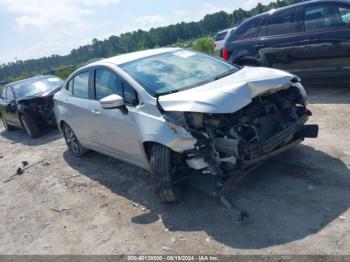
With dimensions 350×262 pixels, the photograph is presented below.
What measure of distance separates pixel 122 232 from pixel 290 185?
2025mm

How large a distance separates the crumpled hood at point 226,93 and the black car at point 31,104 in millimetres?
6186

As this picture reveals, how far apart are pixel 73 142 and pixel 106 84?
7.19ft

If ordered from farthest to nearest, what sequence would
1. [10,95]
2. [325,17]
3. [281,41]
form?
[10,95], [281,41], [325,17]

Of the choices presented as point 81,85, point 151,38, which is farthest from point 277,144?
point 151,38

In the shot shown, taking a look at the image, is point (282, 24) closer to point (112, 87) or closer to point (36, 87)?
point (112, 87)

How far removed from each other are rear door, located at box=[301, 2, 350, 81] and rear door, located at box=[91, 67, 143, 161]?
14.4 ft

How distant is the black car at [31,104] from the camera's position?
976 centimetres

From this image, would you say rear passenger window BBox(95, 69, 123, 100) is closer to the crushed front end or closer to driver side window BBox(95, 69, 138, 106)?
driver side window BBox(95, 69, 138, 106)

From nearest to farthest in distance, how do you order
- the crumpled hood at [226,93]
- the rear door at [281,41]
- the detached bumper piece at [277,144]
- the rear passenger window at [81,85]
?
the crumpled hood at [226,93] → the detached bumper piece at [277,144] → the rear passenger window at [81,85] → the rear door at [281,41]

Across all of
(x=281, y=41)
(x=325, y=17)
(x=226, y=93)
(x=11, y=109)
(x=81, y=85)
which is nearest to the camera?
(x=226, y=93)

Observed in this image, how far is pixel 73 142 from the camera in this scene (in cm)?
722

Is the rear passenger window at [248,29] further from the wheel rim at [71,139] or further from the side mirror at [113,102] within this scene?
the side mirror at [113,102]

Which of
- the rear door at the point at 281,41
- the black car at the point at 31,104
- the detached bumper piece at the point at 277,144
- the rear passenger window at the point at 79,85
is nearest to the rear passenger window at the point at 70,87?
the rear passenger window at the point at 79,85

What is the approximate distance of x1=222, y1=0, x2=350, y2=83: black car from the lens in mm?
7168
